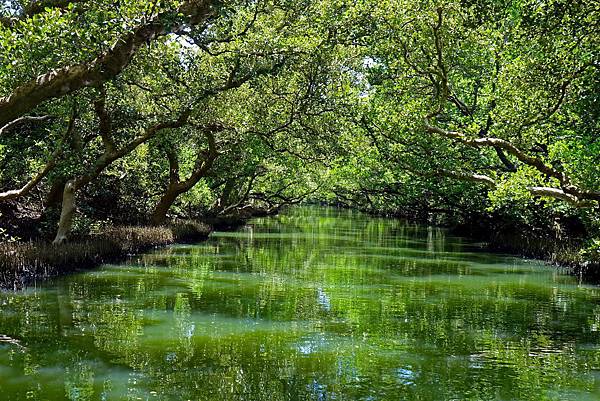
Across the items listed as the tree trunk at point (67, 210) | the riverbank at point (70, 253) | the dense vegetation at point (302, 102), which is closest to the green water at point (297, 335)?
the riverbank at point (70, 253)

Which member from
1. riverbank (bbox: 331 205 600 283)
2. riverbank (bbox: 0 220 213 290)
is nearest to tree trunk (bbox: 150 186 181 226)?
riverbank (bbox: 0 220 213 290)

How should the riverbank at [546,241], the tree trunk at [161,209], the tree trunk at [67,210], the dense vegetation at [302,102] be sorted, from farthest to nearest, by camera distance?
the tree trunk at [161,209] → the riverbank at [546,241] → the tree trunk at [67,210] → the dense vegetation at [302,102]

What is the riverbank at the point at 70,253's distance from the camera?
14.3m

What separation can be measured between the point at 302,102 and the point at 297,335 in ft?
44.9

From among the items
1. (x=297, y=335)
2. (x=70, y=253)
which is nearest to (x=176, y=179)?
(x=70, y=253)

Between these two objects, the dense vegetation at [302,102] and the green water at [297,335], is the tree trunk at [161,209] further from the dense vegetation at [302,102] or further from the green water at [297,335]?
the green water at [297,335]

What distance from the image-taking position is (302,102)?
73.9ft

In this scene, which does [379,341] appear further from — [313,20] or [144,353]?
[313,20]

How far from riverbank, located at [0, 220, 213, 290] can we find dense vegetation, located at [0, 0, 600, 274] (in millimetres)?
768

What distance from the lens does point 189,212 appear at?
3462cm

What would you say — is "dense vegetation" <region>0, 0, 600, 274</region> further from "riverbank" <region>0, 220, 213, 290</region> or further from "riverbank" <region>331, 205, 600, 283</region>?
"riverbank" <region>0, 220, 213, 290</region>

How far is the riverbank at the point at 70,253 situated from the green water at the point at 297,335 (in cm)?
74

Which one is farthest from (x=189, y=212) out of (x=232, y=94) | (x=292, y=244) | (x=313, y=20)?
(x=313, y=20)

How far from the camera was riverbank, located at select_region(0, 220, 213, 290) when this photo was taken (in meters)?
14.3
